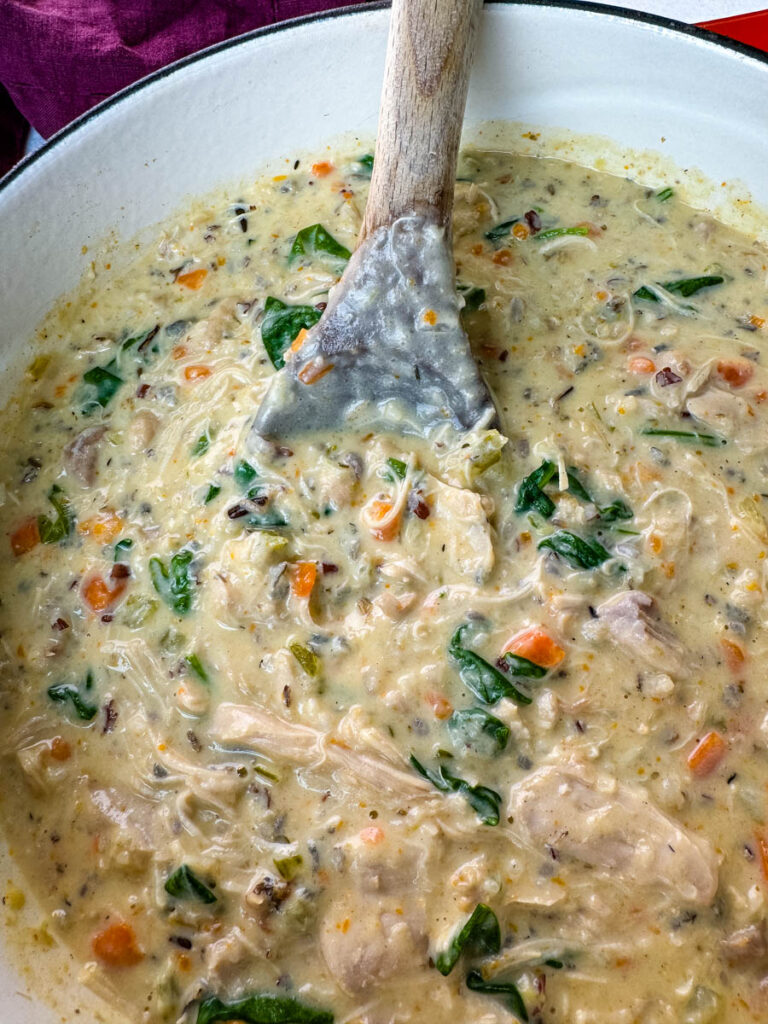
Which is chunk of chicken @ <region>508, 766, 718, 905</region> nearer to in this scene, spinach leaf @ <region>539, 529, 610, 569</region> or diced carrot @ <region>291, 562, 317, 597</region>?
spinach leaf @ <region>539, 529, 610, 569</region>

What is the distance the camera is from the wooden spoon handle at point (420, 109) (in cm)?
359

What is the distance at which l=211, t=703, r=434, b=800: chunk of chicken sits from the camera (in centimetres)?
306

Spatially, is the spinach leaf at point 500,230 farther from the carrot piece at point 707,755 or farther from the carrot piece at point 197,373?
the carrot piece at point 707,755

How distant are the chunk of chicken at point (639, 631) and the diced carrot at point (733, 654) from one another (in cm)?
14

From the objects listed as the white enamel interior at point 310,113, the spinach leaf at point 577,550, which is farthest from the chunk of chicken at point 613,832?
the white enamel interior at point 310,113

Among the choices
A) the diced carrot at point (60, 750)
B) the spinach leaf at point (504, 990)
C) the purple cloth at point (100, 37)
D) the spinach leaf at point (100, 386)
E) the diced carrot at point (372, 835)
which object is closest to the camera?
the spinach leaf at point (504, 990)

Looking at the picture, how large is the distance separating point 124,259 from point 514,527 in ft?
6.43

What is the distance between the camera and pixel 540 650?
3170 mm

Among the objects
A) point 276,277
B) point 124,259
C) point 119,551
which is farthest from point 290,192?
point 119,551

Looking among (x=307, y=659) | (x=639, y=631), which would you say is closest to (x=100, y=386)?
(x=307, y=659)

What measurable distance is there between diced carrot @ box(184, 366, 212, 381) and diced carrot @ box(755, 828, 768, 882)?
7.88ft

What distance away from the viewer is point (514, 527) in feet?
11.2

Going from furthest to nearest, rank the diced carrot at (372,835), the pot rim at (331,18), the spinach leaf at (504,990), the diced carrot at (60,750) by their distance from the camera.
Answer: the pot rim at (331,18), the diced carrot at (60,750), the diced carrot at (372,835), the spinach leaf at (504,990)

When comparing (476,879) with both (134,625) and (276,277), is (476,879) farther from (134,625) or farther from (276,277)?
(276,277)
